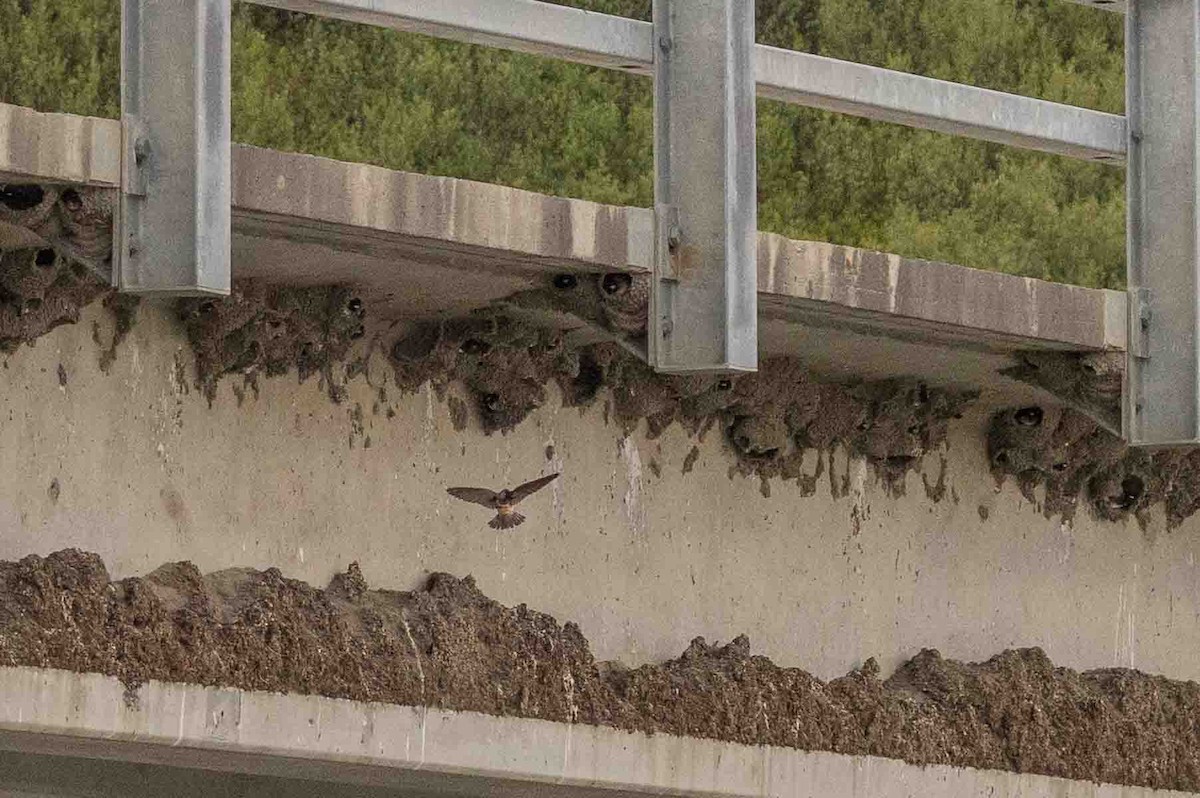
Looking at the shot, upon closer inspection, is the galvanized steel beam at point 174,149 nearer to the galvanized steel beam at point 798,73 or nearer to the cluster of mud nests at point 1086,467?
the galvanized steel beam at point 798,73

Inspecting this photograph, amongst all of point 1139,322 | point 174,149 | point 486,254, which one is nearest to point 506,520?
point 486,254

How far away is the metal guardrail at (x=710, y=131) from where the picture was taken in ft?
23.0

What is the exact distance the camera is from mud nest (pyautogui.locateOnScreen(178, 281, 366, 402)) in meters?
8.02

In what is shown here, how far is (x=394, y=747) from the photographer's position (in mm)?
8156

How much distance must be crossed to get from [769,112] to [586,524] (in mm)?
12538

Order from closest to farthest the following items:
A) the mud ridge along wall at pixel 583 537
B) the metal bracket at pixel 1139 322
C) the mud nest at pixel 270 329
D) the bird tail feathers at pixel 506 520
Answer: the mud ridge along wall at pixel 583 537
the mud nest at pixel 270 329
the bird tail feathers at pixel 506 520
the metal bracket at pixel 1139 322

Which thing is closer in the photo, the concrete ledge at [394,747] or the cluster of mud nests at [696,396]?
the concrete ledge at [394,747]

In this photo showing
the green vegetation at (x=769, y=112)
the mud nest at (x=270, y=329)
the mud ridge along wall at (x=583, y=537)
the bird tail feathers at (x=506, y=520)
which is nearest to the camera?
the mud ridge along wall at (x=583, y=537)

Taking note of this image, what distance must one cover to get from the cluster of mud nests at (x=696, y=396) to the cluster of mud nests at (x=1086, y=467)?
0.30m

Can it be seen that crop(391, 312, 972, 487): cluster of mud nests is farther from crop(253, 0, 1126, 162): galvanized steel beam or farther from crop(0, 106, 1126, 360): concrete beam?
crop(253, 0, 1126, 162): galvanized steel beam

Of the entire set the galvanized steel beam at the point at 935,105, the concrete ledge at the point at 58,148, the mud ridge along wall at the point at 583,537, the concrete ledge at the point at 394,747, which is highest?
the galvanized steel beam at the point at 935,105

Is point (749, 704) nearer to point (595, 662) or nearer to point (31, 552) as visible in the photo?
point (595, 662)

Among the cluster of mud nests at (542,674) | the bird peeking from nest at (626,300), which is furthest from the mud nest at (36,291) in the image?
the bird peeking from nest at (626,300)

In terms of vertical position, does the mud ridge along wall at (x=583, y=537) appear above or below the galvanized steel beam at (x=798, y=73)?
below
